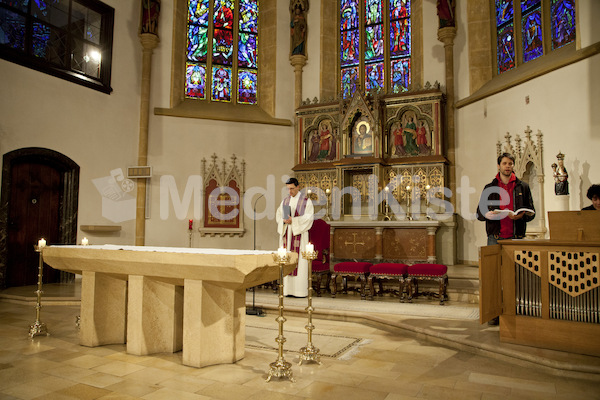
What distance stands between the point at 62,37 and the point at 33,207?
145 inches

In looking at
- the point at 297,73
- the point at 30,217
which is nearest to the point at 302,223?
the point at 30,217

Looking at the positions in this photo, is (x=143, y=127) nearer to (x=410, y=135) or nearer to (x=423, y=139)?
(x=410, y=135)

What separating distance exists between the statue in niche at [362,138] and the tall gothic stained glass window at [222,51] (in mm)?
3373

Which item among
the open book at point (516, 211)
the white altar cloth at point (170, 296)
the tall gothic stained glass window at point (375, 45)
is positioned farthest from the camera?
the tall gothic stained glass window at point (375, 45)

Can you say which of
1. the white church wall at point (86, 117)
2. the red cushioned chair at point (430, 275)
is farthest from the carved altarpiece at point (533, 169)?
the white church wall at point (86, 117)

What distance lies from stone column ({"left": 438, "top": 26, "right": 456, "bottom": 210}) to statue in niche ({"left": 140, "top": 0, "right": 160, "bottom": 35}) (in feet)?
23.0

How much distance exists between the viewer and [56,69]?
9008 mm

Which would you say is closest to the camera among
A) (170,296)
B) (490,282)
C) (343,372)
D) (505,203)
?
(343,372)

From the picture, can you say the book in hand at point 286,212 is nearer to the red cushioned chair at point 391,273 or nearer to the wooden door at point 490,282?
the red cushioned chair at point 391,273

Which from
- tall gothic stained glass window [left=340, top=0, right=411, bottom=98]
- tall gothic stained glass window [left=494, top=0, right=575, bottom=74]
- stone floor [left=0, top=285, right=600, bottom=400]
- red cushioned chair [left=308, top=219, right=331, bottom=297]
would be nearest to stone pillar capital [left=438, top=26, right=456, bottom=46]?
tall gothic stained glass window [left=494, top=0, right=575, bottom=74]

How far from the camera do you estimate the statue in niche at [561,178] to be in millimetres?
7121

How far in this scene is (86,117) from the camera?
9.65 meters

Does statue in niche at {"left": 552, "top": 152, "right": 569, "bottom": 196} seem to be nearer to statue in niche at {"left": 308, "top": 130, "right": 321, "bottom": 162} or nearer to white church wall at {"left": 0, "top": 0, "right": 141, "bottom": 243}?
statue in niche at {"left": 308, "top": 130, "right": 321, "bottom": 162}

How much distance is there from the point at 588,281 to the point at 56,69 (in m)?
9.81
